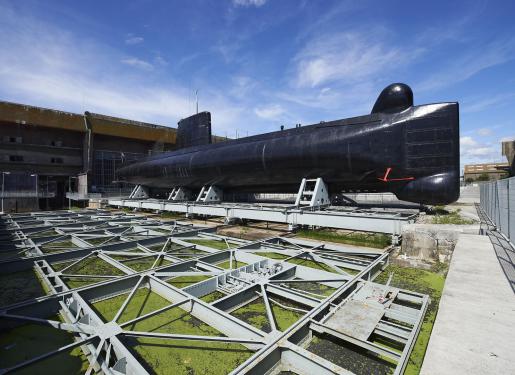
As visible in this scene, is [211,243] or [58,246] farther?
[211,243]

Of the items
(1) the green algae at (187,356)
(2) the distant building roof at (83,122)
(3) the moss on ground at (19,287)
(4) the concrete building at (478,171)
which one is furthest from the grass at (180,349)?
(4) the concrete building at (478,171)

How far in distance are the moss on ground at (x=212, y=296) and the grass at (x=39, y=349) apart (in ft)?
7.95

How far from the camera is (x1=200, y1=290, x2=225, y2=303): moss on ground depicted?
6116 mm

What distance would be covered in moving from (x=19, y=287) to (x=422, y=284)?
30.0ft

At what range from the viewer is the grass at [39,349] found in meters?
3.86

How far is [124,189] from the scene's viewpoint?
37062 mm

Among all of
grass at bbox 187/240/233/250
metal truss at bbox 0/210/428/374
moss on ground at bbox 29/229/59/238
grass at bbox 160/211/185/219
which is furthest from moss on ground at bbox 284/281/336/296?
grass at bbox 160/211/185/219

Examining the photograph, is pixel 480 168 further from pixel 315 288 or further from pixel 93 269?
pixel 93 269

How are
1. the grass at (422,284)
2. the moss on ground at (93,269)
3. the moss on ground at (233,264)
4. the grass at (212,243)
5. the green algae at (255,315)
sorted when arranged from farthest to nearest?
the grass at (212,243)
the moss on ground at (233,264)
the moss on ground at (93,269)
the green algae at (255,315)
the grass at (422,284)

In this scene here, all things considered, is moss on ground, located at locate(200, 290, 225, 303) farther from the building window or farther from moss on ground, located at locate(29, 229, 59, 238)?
the building window

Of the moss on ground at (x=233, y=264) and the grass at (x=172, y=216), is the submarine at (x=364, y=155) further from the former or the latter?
the moss on ground at (x=233, y=264)

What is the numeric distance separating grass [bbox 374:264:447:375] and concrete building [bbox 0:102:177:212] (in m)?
30.8

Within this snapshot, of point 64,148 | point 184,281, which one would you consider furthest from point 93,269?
point 64,148

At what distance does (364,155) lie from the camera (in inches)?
478
